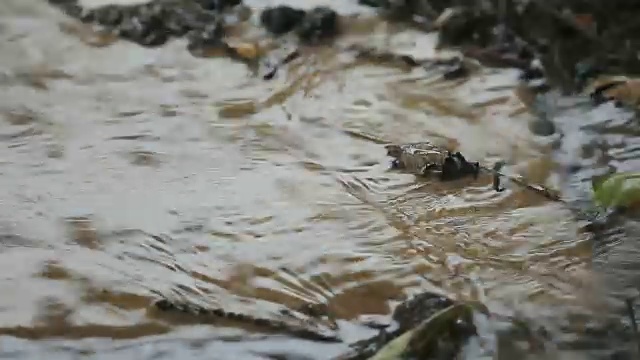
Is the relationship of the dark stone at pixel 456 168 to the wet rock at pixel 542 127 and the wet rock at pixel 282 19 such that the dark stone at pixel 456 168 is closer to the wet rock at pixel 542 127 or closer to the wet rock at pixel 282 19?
the wet rock at pixel 542 127

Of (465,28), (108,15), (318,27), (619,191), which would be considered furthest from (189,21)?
(619,191)

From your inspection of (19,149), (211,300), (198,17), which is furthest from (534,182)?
(198,17)

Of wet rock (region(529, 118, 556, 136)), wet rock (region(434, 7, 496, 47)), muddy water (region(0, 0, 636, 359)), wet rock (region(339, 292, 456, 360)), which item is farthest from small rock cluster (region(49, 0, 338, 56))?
wet rock (region(339, 292, 456, 360))

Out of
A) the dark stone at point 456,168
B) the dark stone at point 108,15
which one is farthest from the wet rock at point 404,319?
A: the dark stone at point 108,15

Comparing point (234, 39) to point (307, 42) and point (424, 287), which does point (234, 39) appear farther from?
point (424, 287)

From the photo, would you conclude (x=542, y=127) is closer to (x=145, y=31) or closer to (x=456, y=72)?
(x=456, y=72)

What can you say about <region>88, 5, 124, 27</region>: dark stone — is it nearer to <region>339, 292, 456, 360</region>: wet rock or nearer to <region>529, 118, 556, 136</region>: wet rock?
<region>529, 118, 556, 136</region>: wet rock
